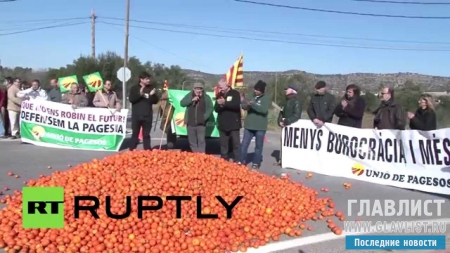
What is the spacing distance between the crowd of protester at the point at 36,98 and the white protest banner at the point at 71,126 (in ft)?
0.85

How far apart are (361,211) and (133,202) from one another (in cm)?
328

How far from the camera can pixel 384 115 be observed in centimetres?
879

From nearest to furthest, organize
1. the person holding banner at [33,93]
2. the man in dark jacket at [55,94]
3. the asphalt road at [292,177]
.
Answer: the asphalt road at [292,177] < the person holding banner at [33,93] < the man in dark jacket at [55,94]

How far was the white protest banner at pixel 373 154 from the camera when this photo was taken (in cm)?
772

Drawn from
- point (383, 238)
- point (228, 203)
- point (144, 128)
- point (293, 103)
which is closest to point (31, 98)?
point (144, 128)

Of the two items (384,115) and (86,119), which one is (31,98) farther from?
(384,115)

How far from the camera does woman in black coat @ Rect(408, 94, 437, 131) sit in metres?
8.41

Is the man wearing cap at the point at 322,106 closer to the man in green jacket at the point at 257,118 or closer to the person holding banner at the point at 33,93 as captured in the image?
the man in green jacket at the point at 257,118

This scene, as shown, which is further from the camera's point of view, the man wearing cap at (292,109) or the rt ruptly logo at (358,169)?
the man wearing cap at (292,109)

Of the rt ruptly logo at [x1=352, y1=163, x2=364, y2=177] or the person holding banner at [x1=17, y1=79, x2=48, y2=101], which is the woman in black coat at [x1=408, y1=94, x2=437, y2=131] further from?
the person holding banner at [x1=17, y1=79, x2=48, y2=101]

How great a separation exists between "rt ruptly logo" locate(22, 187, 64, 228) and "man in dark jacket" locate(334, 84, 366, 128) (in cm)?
588

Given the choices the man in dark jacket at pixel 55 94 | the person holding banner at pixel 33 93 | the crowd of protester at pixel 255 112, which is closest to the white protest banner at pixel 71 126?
the person holding banner at pixel 33 93

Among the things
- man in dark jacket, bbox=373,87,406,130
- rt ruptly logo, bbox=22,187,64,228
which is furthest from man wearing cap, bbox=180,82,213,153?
rt ruptly logo, bbox=22,187,64,228

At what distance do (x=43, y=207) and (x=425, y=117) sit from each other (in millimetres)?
6645
